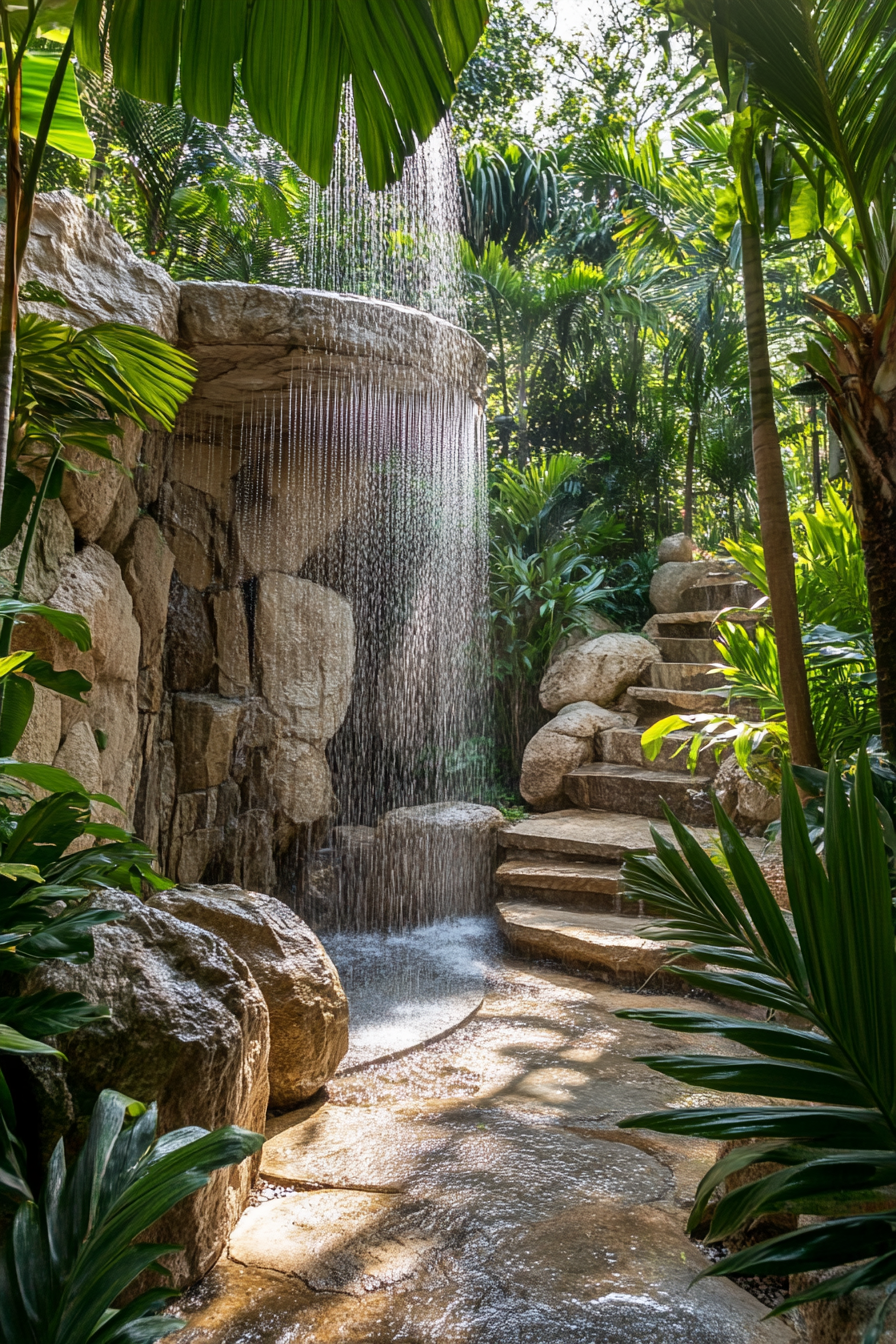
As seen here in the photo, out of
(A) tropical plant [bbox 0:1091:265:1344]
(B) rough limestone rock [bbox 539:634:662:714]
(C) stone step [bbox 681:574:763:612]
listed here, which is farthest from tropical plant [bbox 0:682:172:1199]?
(C) stone step [bbox 681:574:763:612]

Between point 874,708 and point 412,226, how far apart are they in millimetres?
5279

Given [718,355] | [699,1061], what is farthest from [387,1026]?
[718,355]

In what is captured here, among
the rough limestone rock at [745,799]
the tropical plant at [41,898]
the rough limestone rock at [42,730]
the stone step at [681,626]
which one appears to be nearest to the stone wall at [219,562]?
the rough limestone rock at [42,730]

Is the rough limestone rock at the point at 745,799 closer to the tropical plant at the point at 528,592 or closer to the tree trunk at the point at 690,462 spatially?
the tropical plant at the point at 528,592

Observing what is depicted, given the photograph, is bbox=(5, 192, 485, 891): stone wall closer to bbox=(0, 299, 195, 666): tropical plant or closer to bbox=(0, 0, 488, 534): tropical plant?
bbox=(0, 299, 195, 666): tropical plant

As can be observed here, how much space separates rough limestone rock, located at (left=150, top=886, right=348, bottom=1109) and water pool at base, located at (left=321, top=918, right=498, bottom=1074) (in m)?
0.35

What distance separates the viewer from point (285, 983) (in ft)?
9.06

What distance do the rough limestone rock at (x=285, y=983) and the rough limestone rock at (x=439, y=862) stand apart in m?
2.94

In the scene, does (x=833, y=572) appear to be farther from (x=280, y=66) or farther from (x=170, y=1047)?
(x=170, y=1047)

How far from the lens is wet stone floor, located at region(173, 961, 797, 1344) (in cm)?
164

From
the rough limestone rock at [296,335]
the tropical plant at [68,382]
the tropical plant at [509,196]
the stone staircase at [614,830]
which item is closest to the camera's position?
the tropical plant at [68,382]

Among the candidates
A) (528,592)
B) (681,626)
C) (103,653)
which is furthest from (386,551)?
(103,653)

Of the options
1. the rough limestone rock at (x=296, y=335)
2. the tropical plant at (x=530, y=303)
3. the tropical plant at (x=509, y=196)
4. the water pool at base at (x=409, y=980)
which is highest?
the tropical plant at (x=509, y=196)

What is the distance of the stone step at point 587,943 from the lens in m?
4.30
